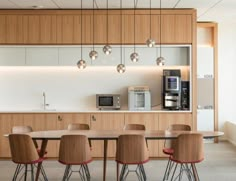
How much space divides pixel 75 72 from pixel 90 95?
0.61m

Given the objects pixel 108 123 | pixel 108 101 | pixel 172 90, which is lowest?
pixel 108 123

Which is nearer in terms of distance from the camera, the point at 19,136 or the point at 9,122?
the point at 19,136

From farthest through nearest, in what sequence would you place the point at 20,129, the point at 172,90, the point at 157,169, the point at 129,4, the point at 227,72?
the point at 227,72
the point at 172,90
the point at 129,4
the point at 157,169
the point at 20,129

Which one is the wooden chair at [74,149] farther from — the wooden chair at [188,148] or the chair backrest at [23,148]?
the wooden chair at [188,148]

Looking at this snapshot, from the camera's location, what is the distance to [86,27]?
275 inches

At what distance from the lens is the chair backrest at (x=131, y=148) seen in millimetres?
4410

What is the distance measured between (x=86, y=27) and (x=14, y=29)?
1.49 m

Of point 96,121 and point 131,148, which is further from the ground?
point 96,121

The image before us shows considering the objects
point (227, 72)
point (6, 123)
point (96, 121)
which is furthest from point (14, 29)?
point (227, 72)

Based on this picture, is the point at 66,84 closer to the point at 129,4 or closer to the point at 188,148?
the point at 129,4

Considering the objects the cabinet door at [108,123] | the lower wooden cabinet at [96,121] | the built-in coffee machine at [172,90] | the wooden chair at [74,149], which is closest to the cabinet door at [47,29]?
the lower wooden cabinet at [96,121]

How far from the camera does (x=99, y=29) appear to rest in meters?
6.97

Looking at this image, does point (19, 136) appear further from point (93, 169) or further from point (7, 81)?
point (7, 81)

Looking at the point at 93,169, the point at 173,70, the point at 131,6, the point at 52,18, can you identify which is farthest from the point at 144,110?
the point at 52,18
